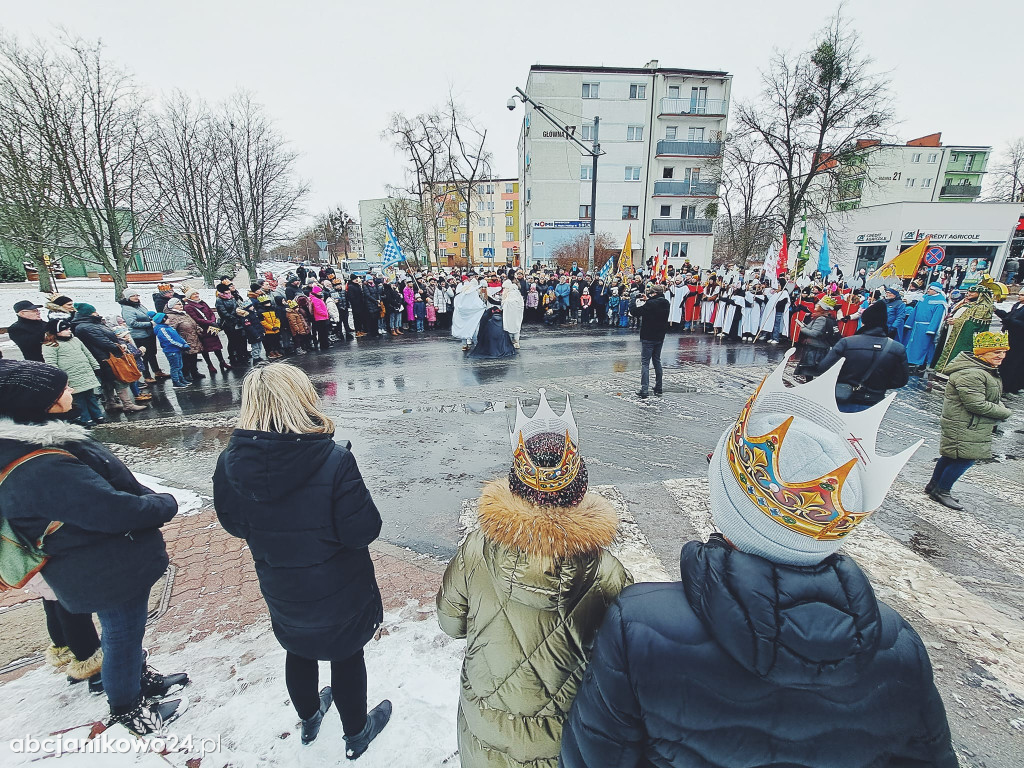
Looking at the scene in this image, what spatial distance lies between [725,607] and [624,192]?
139 feet

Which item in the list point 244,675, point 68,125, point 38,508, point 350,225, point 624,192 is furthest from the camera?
point 350,225

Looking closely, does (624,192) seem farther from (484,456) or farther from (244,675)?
(244,675)

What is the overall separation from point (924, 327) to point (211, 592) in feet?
42.5

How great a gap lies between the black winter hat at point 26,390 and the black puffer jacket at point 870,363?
6.86 meters

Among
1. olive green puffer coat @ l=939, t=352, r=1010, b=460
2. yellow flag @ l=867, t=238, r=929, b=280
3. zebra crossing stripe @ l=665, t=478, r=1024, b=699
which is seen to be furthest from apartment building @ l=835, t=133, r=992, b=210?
zebra crossing stripe @ l=665, t=478, r=1024, b=699

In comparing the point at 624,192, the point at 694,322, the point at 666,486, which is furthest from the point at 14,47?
the point at 624,192

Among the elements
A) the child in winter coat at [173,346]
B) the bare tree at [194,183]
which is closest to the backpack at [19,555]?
the child in winter coat at [173,346]

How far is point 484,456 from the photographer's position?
578cm

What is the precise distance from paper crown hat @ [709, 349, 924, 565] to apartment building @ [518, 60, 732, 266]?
38.2 metres

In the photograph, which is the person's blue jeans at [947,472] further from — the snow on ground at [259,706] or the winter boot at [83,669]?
the winter boot at [83,669]

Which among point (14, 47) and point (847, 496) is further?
point (14, 47)

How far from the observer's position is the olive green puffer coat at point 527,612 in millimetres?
1388

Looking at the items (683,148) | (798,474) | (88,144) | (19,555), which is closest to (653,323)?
(798,474)

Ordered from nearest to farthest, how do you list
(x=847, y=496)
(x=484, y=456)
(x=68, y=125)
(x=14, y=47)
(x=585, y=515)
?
(x=847, y=496), (x=585, y=515), (x=484, y=456), (x=14, y=47), (x=68, y=125)
